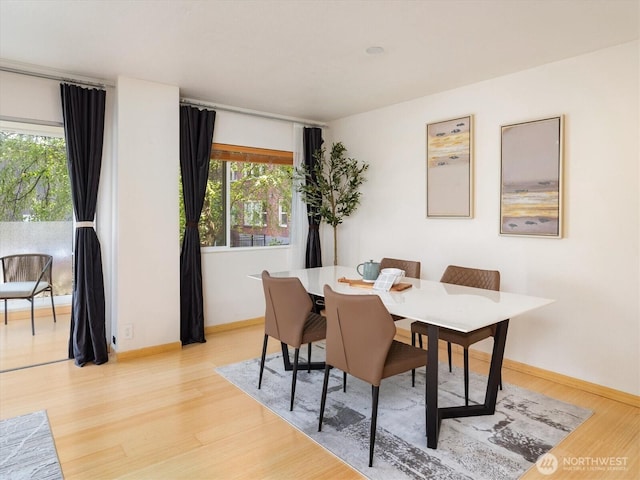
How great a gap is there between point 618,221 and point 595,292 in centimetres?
54

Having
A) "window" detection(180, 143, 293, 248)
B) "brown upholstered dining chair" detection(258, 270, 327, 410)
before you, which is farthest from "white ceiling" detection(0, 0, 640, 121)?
"brown upholstered dining chair" detection(258, 270, 327, 410)

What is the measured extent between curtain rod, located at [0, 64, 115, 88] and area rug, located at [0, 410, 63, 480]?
2.63 metres

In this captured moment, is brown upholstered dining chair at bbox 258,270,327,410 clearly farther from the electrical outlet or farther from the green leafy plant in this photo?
the green leafy plant

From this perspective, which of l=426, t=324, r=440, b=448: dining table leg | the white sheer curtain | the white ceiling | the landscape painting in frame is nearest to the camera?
l=426, t=324, r=440, b=448: dining table leg

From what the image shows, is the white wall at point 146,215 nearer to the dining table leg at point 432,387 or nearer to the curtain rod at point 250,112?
the curtain rod at point 250,112

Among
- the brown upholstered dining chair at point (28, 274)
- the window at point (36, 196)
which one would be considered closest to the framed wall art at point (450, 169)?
the window at point (36, 196)

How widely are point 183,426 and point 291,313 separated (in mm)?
965

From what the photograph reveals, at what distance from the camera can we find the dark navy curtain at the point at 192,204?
162 inches

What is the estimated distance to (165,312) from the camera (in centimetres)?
390

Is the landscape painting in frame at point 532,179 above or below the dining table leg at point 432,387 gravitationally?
above

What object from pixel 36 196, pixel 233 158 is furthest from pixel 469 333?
pixel 36 196

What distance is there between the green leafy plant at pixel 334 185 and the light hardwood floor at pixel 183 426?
7.05 feet

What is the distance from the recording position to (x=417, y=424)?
257 cm

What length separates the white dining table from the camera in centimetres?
211
